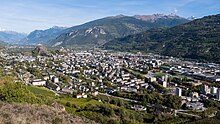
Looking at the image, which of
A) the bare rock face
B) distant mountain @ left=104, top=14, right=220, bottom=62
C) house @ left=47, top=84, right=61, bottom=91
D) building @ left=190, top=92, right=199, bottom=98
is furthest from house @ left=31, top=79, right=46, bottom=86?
distant mountain @ left=104, top=14, right=220, bottom=62

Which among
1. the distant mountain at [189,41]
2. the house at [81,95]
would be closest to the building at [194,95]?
the house at [81,95]

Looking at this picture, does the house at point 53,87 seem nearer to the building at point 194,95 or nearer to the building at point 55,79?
the building at point 55,79

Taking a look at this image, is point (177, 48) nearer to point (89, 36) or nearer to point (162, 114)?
point (162, 114)

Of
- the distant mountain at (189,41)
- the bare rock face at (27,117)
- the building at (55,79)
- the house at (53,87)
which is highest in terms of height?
the distant mountain at (189,41)

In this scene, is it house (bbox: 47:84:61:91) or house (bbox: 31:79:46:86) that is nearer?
house (bbox: 47:84:61:91)

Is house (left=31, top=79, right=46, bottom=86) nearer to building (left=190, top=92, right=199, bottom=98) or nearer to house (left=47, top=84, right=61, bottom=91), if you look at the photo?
house (left=47, top=84, right=61, bottom=91)

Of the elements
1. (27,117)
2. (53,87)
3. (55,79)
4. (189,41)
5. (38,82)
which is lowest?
(53,87)

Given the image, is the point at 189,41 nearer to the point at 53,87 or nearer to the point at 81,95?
the point at 53,87

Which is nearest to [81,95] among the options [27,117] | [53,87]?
[53,87]

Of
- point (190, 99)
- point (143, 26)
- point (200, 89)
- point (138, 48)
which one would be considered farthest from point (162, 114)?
point (143, 26)

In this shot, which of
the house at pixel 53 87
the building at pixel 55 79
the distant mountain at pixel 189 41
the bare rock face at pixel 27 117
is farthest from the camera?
the distant mountain at pixel 189 41
